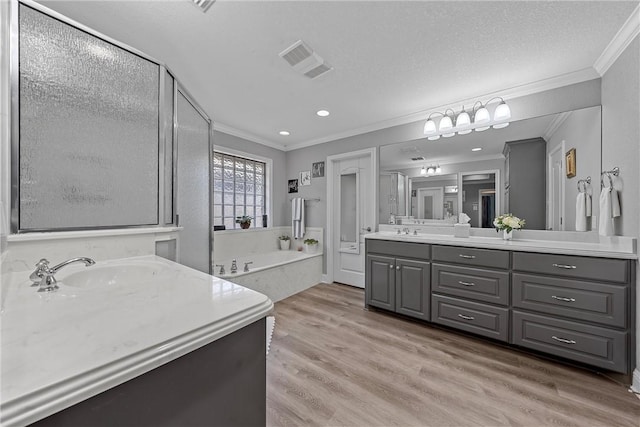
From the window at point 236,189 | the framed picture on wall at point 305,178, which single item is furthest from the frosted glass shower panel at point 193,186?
the framed picture on wall at point 305,178

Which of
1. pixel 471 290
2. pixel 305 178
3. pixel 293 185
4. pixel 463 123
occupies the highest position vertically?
pixel 463 123

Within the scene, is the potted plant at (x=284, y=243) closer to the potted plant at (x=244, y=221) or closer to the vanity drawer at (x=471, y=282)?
the potted plant at (x=244, y=221)

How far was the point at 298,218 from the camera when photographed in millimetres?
4145

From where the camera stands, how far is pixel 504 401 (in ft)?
4.87

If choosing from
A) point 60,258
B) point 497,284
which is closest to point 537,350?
point 497,284

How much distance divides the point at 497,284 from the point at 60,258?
2.92m

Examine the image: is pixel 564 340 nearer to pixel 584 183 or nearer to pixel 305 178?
pixel 584 183

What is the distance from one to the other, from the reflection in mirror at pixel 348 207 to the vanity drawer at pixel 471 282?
62.1 inches

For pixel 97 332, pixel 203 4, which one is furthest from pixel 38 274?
pixel 203 4

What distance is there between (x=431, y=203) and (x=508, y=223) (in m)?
0.83

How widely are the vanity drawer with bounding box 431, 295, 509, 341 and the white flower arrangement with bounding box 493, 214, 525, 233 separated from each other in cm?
77

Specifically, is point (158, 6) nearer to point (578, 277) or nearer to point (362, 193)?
point (362, 193)

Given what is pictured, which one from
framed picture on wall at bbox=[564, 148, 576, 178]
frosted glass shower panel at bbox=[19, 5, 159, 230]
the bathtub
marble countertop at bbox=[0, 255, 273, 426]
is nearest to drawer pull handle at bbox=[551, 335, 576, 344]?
framed picture on wall at bbox=[564, 148, 576, 178]

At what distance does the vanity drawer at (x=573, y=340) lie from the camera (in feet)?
5.36
